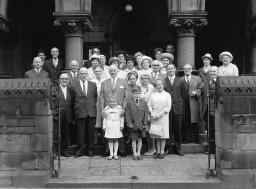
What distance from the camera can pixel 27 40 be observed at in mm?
17188

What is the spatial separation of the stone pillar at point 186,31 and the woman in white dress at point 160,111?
2.98m

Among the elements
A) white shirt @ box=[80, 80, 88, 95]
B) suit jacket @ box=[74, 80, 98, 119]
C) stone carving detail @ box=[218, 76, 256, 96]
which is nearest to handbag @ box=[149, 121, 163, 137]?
suit jacket @ box=[74, 80, 98, 119]

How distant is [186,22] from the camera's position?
12734mm

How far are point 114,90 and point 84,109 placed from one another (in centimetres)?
75

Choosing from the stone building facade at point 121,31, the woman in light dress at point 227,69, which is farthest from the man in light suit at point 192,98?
the stone building facade at point 121,31

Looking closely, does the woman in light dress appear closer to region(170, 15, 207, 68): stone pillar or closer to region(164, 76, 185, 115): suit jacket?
region(164, 76, 185, 115): suit jacket

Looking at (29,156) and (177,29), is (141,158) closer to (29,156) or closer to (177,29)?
(29,156)

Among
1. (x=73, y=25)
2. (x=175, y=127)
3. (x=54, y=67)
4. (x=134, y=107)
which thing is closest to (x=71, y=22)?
(x=73, y=25)

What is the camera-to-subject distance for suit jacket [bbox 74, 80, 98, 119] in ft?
33.8

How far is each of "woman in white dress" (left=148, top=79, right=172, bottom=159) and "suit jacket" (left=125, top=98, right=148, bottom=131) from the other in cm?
16

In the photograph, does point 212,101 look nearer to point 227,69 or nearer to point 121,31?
point 227,69

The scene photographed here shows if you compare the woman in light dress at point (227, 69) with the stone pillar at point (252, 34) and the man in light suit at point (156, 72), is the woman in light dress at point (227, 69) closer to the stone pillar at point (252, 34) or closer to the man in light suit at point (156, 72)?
the man in light suit at point (156, 72)

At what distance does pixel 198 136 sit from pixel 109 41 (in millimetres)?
6920

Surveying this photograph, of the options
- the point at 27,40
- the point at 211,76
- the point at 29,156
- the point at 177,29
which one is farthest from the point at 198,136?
the point at 27,40
